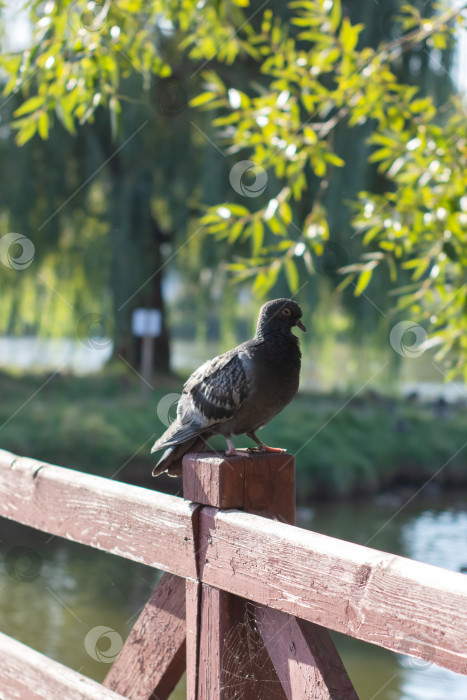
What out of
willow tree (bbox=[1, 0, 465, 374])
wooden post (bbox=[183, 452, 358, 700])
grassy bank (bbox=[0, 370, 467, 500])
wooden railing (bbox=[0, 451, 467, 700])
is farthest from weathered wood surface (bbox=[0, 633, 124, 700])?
grassy bank (bbox=[0, 370, 467, 500])

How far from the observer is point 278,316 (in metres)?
1.88

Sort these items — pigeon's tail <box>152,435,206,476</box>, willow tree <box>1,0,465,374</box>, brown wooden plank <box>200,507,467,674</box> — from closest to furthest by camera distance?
1. brown wooden plank <box>200,507,467,674</box>
2. pigeon's tail <box>152,435,206,476</box>
3. willow tree <box>1,0,465,374</box>

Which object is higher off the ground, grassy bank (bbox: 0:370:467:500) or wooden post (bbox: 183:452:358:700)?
wooden post (bbox: 183:452:358:700)

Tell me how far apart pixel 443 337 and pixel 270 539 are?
6.61 feet

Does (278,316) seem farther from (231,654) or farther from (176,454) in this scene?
(231,654)

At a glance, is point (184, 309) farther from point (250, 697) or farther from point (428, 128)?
point (250, 697)

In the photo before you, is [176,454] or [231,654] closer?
[231,654]

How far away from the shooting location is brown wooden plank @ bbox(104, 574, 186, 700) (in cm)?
160

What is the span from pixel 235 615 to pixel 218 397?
50cm

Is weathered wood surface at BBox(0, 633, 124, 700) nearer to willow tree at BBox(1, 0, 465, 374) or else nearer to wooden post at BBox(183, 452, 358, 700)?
wooden post at BBox(183, 452, 358, 700)

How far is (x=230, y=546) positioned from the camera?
143cm

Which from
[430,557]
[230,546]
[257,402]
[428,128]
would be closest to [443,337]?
[428,128]

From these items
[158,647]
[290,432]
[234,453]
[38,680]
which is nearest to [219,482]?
[234,453]

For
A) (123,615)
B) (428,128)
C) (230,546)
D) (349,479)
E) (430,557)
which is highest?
(230,546)
